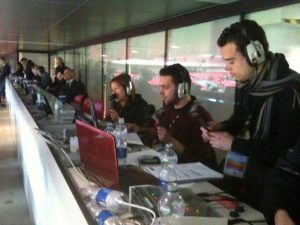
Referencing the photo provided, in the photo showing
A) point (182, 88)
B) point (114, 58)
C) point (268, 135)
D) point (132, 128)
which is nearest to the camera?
point (268, 135)

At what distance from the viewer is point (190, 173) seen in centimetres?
146

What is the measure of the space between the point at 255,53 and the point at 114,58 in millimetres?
6160

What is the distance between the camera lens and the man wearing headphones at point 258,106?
1.22 m

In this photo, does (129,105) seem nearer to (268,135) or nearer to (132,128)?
(132,128)

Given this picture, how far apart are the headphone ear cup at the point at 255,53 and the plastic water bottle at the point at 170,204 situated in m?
0.69

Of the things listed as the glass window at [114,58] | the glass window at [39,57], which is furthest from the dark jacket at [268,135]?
the glass window at [39,57]

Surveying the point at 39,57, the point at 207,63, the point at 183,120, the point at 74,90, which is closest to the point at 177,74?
the point at 183,120

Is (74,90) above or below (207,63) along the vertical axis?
below

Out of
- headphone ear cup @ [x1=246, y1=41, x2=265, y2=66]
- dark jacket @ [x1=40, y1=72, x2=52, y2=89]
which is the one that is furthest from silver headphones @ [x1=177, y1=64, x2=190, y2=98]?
dark jacket @ [x1=40, y1=72, x2=52, y2=89]

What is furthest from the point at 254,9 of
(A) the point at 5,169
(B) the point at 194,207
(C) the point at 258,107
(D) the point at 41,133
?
(A) the point at 5,169

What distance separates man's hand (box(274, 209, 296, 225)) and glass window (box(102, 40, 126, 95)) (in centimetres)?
581

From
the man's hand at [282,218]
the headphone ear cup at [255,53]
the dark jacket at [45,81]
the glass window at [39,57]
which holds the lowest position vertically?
the man's hand at [282,218]

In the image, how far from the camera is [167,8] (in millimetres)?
3916

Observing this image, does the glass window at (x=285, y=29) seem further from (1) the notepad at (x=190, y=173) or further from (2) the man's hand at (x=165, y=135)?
(1) the notepad at (x=190, y=173)
